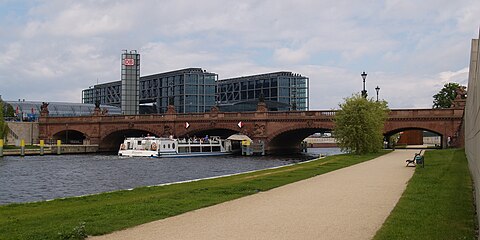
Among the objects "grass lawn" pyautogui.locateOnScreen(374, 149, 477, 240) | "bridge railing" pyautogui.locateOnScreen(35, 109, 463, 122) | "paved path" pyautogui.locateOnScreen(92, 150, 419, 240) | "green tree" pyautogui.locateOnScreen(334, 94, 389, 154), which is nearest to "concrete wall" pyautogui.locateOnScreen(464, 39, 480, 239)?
"grass lawn" pyautogui.locateOnScreen(374, 149, 477, 240)

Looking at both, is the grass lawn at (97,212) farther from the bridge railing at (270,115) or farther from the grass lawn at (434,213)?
the bridge railing at (270,115)

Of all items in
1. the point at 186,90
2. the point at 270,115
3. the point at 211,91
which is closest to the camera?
the point at 270,115

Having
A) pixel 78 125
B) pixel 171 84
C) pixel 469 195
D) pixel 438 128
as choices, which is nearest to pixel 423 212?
pixel 469 195

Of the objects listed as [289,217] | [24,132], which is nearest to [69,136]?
[24,132]

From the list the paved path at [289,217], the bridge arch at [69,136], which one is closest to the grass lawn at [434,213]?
the paved path at [289,217]

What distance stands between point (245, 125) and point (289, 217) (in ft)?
233

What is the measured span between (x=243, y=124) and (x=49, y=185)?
5228 centimetres

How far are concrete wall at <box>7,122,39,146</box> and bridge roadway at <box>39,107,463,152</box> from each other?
144cm

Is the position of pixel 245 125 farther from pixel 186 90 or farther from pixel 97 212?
pixel 186 90

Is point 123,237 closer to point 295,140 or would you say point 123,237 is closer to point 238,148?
point 238,148

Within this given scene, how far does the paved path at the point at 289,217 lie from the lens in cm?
1176

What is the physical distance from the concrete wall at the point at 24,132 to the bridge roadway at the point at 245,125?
144 cm

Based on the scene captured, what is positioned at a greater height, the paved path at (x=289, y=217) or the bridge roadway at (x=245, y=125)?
the bridge roadway at (x=245, y=125)

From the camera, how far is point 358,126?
54906 mm
